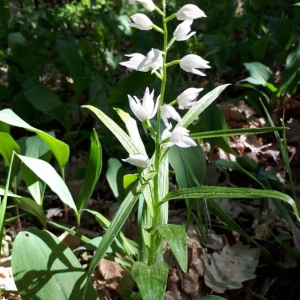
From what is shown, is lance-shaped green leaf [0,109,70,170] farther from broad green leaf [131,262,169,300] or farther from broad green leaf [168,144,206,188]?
broad green leaf [131,262,169,300]

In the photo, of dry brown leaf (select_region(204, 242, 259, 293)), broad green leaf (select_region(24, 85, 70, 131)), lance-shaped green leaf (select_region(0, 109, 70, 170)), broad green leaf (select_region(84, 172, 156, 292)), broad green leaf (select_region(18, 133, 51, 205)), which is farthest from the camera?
broad green leaf (select_region(24, 85, 70, 131))

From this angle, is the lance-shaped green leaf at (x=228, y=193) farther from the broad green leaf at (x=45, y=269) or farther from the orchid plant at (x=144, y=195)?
the broad green leaf at (x=45, y=269)

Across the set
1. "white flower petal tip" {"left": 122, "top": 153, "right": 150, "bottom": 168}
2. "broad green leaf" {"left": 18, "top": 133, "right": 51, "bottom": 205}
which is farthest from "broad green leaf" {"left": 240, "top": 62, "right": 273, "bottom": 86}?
"white flower petal tip" {"left": 122, "top": 153, "right": 150, "bottom": 168}

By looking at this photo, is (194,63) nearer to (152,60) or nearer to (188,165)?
(152,60)

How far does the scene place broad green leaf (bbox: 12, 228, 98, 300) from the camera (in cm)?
117


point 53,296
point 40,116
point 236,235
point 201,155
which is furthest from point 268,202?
point 40,116

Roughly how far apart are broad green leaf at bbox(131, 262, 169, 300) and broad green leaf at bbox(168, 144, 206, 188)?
0.44 meters

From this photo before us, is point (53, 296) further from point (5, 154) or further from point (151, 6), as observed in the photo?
point (151, 6)

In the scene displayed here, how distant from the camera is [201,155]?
1617 millimetres

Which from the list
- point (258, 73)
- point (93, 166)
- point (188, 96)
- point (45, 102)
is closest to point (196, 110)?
point (188, 96)

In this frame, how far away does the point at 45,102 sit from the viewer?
7.52ft

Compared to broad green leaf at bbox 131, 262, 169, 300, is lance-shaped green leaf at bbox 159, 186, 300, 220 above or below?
above

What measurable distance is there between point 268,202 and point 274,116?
39.7 inches

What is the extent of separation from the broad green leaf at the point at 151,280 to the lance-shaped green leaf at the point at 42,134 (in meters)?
0.49
